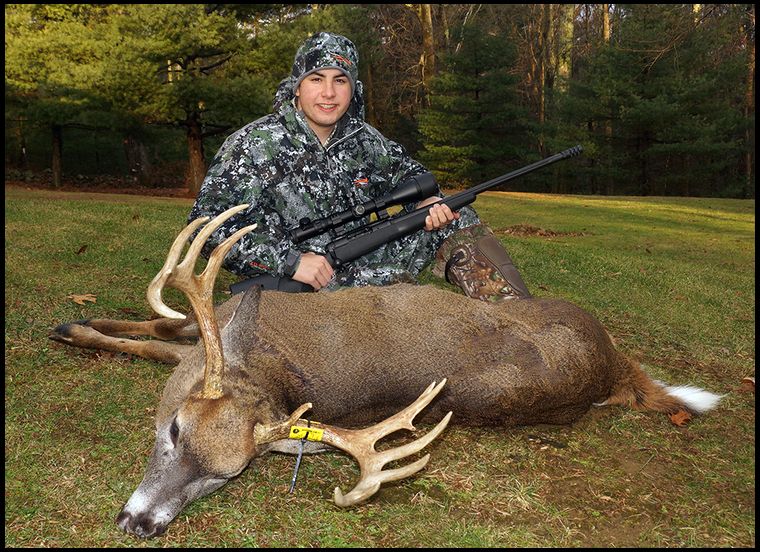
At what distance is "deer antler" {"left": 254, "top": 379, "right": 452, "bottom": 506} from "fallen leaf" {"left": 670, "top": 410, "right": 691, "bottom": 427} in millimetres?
1781

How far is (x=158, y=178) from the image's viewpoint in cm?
2392

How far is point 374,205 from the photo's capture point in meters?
4.54

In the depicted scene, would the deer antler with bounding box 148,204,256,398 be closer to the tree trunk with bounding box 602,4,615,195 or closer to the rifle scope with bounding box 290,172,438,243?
the rifle scope with bounding box 290,172,438,243

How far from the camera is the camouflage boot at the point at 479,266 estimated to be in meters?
4.57

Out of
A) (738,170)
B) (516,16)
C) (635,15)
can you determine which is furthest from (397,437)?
(516,16)

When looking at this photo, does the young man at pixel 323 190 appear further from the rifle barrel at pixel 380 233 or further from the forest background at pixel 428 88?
the forest background at pixel 428 88

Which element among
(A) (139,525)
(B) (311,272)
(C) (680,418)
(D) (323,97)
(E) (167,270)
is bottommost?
(C) (680,418)

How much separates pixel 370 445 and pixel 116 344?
204 cm

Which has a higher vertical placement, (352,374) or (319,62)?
(319,62)

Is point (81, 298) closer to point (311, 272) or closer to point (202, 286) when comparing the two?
point (311, 272)

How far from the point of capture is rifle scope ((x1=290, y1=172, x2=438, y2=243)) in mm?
4352

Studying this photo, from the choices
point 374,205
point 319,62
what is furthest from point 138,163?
point 374,205

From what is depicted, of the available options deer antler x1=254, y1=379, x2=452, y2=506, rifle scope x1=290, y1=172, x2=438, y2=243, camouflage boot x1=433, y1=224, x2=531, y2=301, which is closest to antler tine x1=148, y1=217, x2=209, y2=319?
deer antler x1=254, y1=379, x2=452, y2=506

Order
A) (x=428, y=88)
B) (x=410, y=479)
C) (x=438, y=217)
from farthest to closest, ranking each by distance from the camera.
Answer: (x=428, y=88), (x=438, y=217), (x=410, y=479)
